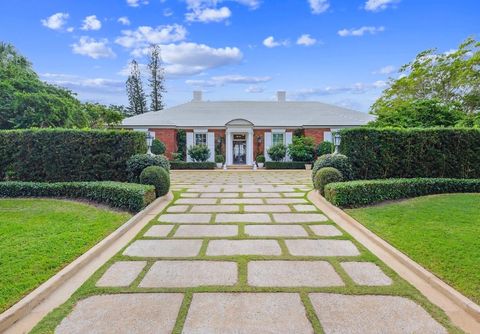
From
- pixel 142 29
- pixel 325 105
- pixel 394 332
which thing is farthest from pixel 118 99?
pixel 394 332

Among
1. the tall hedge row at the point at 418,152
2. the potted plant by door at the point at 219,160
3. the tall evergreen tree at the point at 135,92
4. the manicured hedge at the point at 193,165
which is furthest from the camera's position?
the tall evergreen tree at the point at 135,92

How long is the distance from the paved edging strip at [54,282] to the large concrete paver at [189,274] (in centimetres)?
89

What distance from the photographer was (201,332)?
2484 mm

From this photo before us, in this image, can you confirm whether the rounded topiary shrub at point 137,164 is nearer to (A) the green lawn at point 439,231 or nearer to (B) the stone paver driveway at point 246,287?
(B) the stone paver driveway at point 246,287

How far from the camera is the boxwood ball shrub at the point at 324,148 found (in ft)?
70.1

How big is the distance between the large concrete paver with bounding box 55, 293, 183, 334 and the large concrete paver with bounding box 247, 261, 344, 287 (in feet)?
3.14

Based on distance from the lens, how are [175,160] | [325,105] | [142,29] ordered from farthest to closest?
[325,105]
[175,160]
[142,29]

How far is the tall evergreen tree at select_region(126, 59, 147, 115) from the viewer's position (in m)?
39.6

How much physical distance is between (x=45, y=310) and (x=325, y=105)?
1053 inches

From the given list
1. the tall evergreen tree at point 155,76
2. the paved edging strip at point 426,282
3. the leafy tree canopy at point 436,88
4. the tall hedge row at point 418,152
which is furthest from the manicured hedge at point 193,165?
the tall evergreen tree at point 155,76

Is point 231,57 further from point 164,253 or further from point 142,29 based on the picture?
point 164,253

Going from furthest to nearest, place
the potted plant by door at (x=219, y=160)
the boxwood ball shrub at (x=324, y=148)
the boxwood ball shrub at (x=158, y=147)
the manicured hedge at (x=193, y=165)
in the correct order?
the potted plant by door at (x=219, y=160) < the manicured hedge at (x=193, y=165) < the boxwood ball shrub at (x=158, y=147) < the boxwood ball shrub at (x=324, y=148)

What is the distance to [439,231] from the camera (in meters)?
4.89

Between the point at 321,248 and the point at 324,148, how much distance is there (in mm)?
17638
